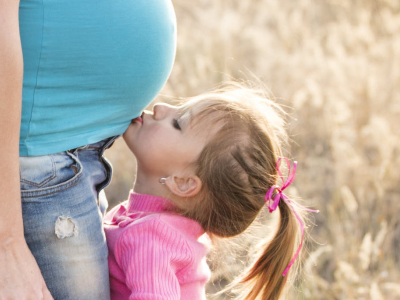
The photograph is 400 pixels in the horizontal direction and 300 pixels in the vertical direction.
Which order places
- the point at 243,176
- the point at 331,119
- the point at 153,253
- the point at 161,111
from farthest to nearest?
the point at 331,119 < the point at 161,111 < the point at 243,176 < the point at 153,253

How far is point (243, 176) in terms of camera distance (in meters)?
1.88

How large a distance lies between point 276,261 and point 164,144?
1.89 ft

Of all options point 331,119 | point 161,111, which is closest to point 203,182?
point 161,111

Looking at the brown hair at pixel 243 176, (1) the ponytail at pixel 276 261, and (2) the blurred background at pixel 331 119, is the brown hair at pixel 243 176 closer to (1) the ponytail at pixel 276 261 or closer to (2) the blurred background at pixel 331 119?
(1) the ponytail at pixel 276 261

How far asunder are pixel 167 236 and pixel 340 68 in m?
3.33

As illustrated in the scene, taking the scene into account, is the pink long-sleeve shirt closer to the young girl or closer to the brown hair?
the young girl

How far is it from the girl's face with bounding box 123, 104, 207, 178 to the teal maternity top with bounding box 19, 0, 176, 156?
0.38 ft

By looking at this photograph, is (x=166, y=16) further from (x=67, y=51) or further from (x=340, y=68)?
(x=340, y=68)

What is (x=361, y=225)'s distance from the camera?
350cm

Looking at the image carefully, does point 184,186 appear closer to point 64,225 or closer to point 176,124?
point 176,124

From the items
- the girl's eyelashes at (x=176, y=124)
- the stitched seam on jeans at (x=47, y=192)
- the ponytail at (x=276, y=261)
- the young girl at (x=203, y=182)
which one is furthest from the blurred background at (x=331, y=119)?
the stitched seam on jeans at (x=47, y=192)

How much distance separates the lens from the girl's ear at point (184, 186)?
1879 millimetres

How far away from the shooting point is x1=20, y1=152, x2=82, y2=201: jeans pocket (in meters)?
1.49

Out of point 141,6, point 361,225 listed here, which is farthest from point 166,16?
point 361,225
